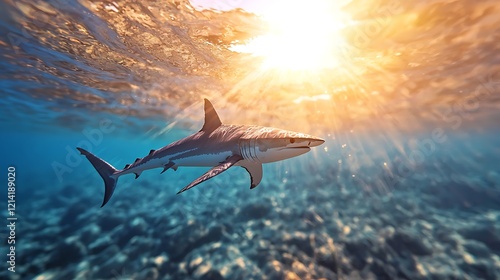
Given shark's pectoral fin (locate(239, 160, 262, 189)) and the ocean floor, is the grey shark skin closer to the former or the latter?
shark's pectoral fin (locate(239, 160, 262, 189))

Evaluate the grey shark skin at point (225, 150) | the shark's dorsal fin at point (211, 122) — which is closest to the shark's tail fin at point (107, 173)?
the grey shark skin at point (225, 150)

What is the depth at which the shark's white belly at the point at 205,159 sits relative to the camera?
5.73 meters

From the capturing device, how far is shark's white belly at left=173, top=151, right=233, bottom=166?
226 inches

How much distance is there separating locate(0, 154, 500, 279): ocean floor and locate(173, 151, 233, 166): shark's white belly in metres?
2.56

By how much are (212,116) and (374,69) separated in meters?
9.52

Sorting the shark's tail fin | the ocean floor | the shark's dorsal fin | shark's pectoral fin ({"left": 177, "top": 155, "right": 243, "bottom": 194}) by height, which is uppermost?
the shark's dorsal fin

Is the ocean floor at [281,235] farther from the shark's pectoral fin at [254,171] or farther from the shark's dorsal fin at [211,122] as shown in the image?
the shark's dorsal fin at [211,122]

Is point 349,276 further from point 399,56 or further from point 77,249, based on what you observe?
point 399,56

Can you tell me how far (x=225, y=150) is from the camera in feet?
18.6

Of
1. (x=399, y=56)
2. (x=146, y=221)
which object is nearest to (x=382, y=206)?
(x=399, y=56)

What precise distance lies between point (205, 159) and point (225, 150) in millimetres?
892

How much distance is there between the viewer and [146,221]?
9680mm

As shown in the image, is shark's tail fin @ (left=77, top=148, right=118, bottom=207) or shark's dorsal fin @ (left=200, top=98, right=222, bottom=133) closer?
shark's dorsal fin @ (left=200, top=98, right=222, bottom=133)

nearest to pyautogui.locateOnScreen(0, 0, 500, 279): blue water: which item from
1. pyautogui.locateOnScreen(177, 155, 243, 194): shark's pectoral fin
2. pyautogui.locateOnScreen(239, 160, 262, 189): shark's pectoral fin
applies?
pyautogui.locateOnScreen(239, 160, 262, 189): shark's pectoral fin
